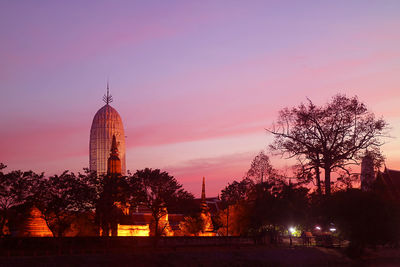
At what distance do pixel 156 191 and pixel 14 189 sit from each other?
19.4 m

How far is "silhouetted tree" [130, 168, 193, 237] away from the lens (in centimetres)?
7125

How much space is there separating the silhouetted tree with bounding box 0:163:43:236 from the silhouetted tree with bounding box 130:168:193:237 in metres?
14.9

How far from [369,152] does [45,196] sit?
112 feet

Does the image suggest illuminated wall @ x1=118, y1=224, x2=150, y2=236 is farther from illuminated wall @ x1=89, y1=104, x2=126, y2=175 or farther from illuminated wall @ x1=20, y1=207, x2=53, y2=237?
illuminated wall @ x1=89, y1=104, x2=126, y2=175

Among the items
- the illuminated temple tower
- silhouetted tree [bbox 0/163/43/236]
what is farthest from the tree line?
the illuminated temple tower

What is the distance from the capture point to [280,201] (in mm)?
69812

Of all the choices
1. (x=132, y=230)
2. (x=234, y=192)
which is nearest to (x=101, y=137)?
(x=234, y=192)

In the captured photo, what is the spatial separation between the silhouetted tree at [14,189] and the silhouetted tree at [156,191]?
1485 cm

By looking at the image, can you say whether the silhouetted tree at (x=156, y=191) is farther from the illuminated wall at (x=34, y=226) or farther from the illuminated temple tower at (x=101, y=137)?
the illuminated temple tower at (x=101, y=137)

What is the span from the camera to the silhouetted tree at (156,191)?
71.2 meters

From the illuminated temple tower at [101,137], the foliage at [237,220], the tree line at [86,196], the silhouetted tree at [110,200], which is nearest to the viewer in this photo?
the tree line at [86,196]

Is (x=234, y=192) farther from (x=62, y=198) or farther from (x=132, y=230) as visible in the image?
(x=62, y=198)

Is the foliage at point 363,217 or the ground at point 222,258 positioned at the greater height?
the foliage at point 363,217

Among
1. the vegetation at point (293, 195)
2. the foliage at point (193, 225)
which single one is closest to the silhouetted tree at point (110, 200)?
the vegetation at point (293, 195)
